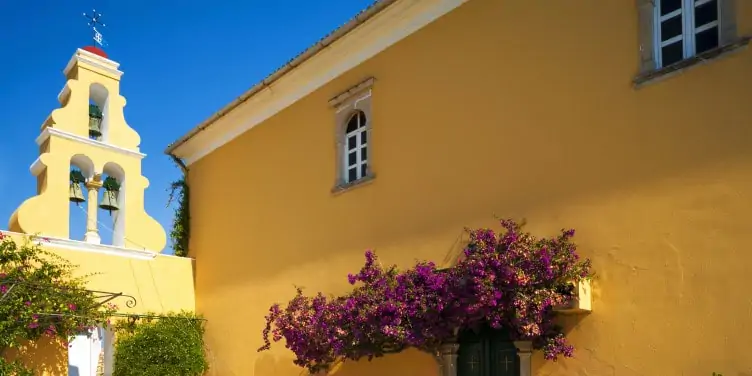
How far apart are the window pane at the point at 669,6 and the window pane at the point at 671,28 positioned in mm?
88

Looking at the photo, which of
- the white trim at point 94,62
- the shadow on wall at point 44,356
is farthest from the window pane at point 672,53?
the white trim at point 94,62

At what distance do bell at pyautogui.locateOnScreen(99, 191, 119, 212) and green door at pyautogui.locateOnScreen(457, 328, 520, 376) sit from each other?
7.88m

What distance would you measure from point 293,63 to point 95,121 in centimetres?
459

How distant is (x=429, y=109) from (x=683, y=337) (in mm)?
4228

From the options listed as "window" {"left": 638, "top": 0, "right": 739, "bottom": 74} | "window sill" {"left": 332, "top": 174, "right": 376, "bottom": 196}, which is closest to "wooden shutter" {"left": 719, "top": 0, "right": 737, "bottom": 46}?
"window" {"left": 638, "top": 0, "right": 739, "bottom": 74}

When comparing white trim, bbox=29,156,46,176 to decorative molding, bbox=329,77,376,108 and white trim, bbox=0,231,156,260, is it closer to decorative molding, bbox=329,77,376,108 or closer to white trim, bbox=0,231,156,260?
white trim, bbox=0,231,156,260

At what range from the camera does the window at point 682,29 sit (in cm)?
616

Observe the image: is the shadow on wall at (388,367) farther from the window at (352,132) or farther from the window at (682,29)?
the window at (682,29)

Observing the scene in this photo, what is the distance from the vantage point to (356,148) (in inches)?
412

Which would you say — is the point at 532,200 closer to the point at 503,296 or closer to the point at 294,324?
the point at 503,296

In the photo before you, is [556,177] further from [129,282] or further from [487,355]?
[129,282]

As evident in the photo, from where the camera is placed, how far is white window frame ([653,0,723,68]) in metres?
6.45

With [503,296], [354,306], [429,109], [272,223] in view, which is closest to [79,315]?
[272,223]

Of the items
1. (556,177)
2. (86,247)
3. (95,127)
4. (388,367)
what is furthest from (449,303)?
(95,127)
